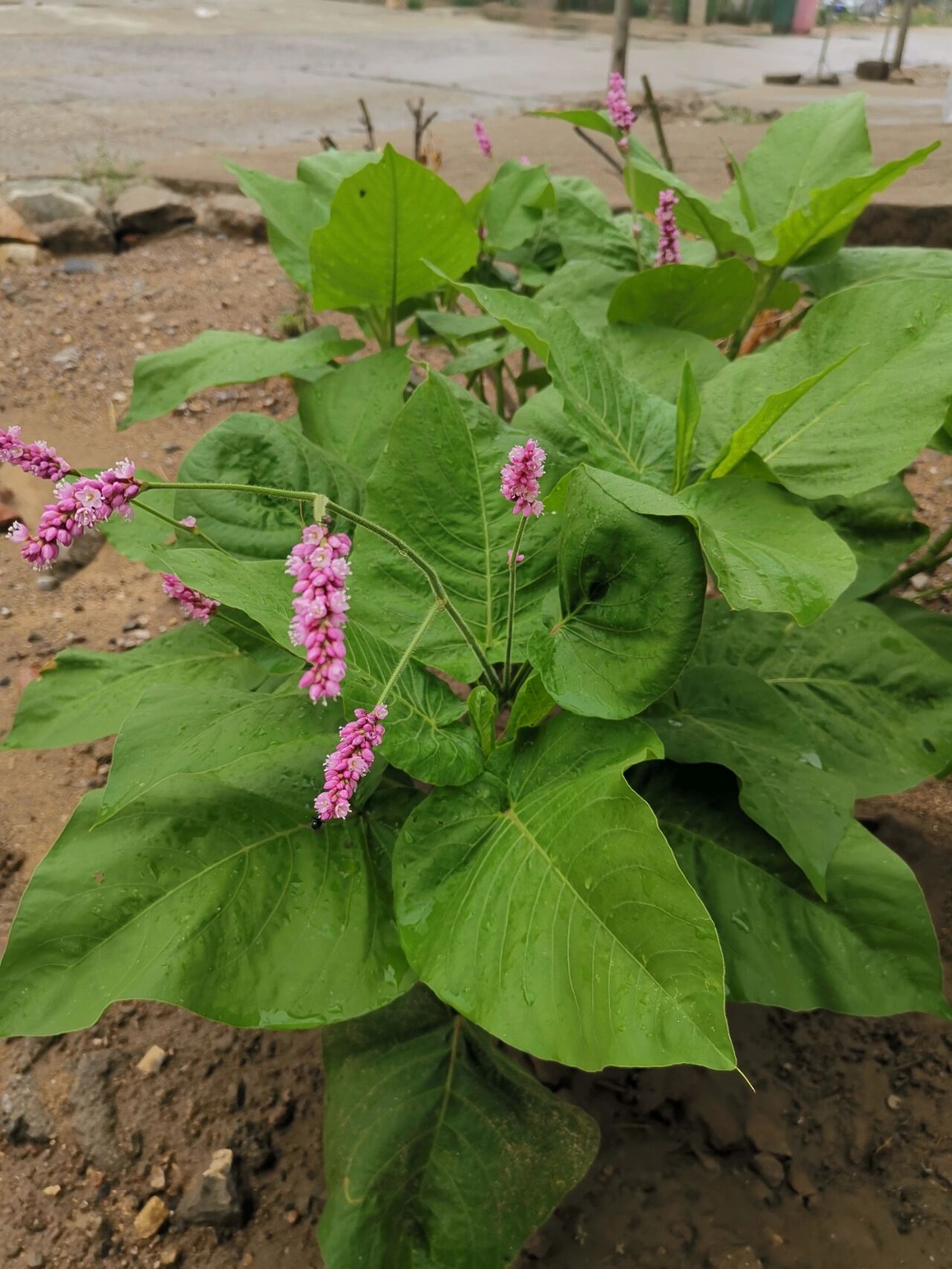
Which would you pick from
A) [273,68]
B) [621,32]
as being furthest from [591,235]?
[273,68]

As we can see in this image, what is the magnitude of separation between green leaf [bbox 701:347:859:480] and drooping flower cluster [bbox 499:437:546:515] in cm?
34

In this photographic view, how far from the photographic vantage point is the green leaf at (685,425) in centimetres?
133

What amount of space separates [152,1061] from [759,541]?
1238 mm

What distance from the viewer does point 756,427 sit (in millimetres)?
1310

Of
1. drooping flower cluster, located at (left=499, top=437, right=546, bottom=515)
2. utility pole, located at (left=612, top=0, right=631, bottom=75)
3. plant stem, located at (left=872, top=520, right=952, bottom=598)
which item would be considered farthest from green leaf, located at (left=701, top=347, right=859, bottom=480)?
utility pole, located at (left=612, top=0, right=631, bottom=75)

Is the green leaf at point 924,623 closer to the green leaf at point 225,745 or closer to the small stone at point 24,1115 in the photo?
the green leaf at point 225,745

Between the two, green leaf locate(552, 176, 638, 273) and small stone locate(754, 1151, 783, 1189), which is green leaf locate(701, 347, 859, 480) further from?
small stone locate(754, 1151, 783, 1189)

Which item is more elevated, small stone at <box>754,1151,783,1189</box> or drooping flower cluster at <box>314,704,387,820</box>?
drooping flower cluster at <box>314,704,387,820</box>

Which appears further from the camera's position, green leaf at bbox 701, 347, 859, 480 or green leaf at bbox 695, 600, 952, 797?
green leaf at bbox 695, 600, 952, 797

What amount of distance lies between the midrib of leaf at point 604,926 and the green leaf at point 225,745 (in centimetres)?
25

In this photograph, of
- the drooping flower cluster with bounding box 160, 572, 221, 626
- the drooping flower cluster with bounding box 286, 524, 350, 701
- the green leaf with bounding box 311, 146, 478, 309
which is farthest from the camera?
the green leaf with bounding box 311, 146, 478, 309

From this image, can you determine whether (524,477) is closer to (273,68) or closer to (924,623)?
(924,623)

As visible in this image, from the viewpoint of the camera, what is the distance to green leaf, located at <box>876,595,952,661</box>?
68.9 inches

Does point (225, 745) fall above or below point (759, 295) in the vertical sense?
below
